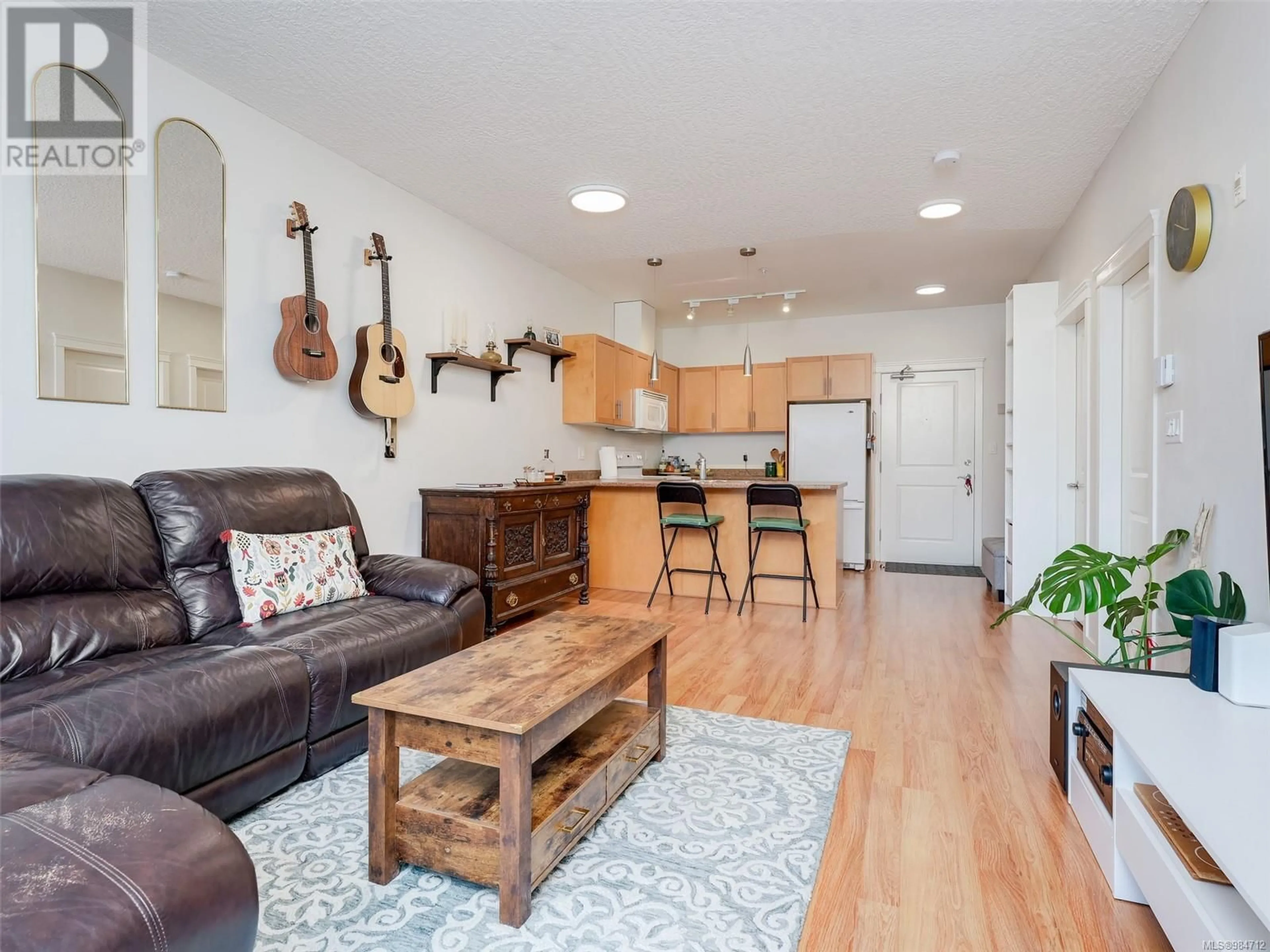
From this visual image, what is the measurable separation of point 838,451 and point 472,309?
3.94 metres

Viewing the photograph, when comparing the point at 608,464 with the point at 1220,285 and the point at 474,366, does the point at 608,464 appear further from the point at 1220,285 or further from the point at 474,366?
the point at 1220,285

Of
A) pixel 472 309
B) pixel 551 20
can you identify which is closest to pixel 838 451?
pixel 472 309

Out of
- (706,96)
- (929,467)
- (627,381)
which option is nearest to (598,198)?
(706,96)

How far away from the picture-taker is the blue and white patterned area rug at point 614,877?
136 centimetres

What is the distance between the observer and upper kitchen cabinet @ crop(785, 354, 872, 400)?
638 cm

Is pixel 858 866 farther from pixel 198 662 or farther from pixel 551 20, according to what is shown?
pixel 551 20

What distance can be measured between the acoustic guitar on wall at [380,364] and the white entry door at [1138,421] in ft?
11.8

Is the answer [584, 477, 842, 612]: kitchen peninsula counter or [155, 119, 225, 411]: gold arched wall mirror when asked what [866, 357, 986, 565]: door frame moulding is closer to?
[584, 477, 842, 612]: kitchen peninsula counter

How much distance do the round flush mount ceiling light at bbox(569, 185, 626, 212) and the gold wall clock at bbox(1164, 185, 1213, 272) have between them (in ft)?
8.41

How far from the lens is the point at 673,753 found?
2221mm

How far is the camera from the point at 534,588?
3.87 m

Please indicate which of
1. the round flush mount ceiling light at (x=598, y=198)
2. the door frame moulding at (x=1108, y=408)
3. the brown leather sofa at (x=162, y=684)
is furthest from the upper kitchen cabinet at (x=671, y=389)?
the brown leather sofa at (x=162, y=684)

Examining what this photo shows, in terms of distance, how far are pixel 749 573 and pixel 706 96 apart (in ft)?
10.4

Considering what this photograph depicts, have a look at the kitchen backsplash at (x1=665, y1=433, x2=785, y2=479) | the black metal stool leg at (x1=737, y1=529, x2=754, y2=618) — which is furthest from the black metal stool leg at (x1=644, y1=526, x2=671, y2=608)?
the kitchen backsplash at (x1=665, y1=433, x2=785, y2=479)
